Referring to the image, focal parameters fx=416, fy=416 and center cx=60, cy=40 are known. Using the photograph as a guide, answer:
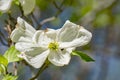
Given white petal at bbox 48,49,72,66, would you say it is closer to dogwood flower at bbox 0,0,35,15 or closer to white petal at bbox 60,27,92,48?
white petal at bbox 60,27,92,48

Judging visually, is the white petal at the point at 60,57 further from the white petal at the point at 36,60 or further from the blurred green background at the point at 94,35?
the blurred green background at the point at 94,35

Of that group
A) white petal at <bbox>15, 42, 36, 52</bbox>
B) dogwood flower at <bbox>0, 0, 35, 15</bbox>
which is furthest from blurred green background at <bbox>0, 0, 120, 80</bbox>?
white petal at <bbox>15, 42, 36, 52</bbox>

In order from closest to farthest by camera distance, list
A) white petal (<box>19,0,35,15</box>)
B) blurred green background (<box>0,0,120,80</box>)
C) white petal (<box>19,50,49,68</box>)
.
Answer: white petal (<box>19,50,49,68</box>) < white petal (<box>19,0,35,15</box>) < blurred green background (<box>0,0,120,80</box>)

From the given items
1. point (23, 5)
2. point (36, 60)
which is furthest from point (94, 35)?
point (36, 60)

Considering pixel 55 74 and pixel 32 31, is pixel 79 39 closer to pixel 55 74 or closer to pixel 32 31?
pixel 32 31

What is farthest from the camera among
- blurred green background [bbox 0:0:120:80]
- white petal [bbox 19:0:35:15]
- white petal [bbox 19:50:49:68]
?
blurred green background [bbox 0:0:120:80]

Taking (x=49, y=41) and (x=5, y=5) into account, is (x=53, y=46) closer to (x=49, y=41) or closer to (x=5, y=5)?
(x=49, y=41)

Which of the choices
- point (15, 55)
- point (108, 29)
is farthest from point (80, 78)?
point (15, 55)

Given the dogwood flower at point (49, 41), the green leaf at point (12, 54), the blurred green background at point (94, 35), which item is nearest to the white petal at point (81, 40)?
the dogwood flower at point (49, 41)

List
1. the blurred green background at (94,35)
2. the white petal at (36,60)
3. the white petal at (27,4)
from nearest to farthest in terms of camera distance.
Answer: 1. the white petal at (36,60)
2. the white petal at (27,4)
3. the blurred green background at (94,35)
